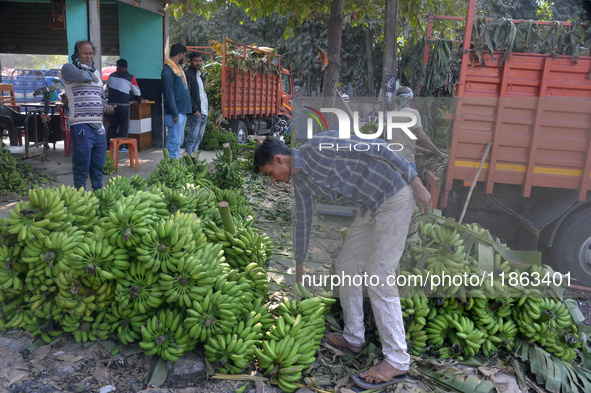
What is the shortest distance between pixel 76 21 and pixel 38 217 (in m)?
5.98

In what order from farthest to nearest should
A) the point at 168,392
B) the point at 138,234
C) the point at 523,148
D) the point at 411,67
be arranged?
the point at 411,67
the point at 523,148
the point at 138,234
the point at 168,392

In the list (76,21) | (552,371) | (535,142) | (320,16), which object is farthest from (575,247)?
(76,21)

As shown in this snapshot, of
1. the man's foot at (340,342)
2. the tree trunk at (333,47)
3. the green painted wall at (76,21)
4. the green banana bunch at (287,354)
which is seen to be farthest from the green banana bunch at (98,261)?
the tree trunk at (333,47)

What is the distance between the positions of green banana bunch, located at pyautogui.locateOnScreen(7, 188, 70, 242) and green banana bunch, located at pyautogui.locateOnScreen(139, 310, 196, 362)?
0.94 metres

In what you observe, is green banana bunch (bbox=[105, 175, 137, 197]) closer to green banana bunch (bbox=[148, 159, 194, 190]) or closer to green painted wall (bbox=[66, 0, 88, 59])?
green banana bunch (bbox=[148, 159, 194, 190])

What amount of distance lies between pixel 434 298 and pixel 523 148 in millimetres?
2324

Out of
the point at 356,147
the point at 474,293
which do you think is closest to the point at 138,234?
the point at 356,147

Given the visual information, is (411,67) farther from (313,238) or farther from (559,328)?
(559,328)

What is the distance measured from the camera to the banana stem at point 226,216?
10.6ft

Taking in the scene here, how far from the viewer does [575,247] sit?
15.3ft

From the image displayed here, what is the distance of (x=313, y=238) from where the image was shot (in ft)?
19.1

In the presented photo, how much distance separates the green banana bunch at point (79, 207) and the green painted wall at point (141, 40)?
26.5ft

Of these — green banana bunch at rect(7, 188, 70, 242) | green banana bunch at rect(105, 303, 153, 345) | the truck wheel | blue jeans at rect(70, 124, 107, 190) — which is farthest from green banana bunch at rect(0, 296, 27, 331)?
the truck wheel

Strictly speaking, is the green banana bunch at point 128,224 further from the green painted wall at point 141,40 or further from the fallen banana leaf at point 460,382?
the green painted wall at point 141,40
